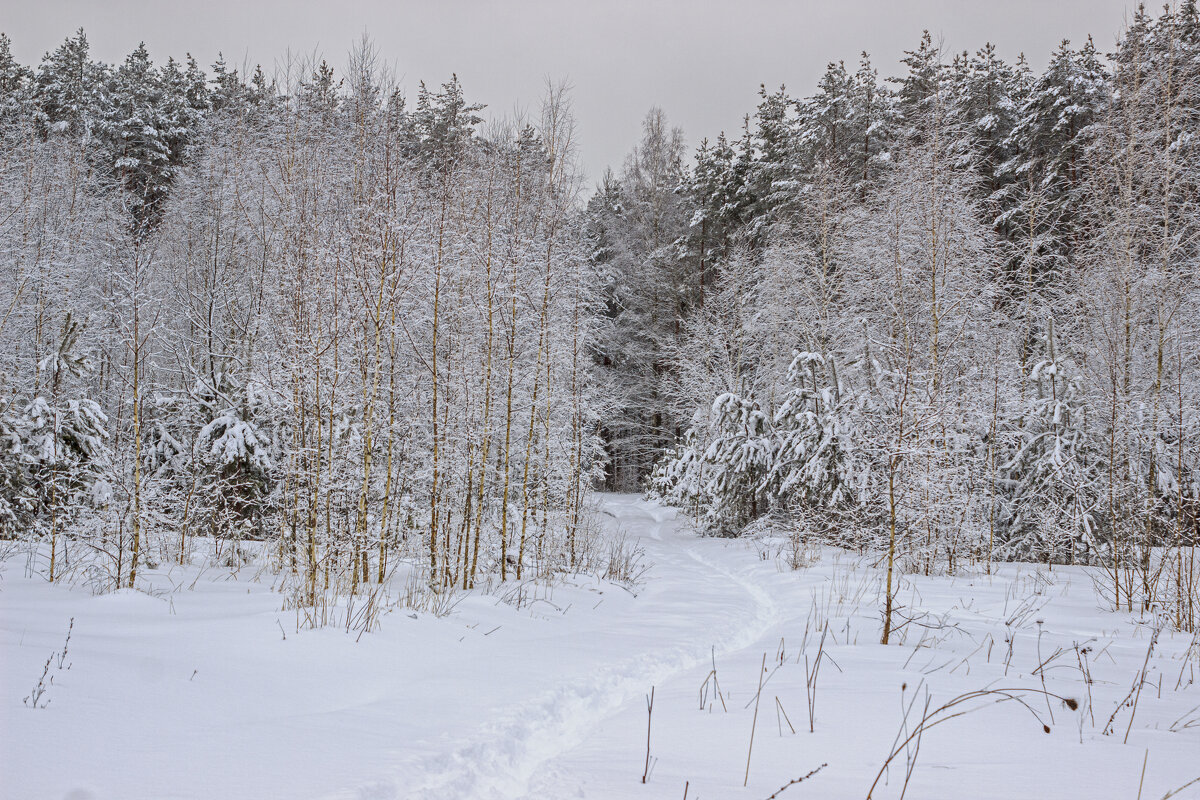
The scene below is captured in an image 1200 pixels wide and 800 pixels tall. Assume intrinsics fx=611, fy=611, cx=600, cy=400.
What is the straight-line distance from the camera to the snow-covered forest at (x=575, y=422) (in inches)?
162

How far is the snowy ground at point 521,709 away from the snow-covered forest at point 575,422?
0.05 m

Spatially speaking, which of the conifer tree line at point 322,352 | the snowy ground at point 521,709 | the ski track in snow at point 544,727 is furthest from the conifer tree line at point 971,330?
the conifer tree line at point 322,352

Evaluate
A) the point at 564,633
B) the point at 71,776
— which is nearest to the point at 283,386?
the point at 564,633

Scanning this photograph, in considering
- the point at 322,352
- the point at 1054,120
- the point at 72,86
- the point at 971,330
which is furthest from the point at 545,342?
the point at 72,86

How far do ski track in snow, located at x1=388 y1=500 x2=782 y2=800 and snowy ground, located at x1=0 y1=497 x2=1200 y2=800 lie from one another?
14 mm

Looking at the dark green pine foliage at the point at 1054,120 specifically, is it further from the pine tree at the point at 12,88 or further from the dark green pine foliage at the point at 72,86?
the dark green pine foliage at the point at 72,86

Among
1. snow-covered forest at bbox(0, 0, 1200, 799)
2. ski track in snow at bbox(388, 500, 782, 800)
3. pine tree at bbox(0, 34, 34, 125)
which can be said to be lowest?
ski track in snow at bbox(388, 500, 782, 800)

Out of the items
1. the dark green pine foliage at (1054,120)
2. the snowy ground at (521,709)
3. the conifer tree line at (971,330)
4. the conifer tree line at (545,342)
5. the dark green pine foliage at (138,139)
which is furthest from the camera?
the dark green pine foliage at (138,139)

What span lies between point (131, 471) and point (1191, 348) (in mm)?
14929

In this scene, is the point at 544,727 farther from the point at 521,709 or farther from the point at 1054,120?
the point at 1054,120

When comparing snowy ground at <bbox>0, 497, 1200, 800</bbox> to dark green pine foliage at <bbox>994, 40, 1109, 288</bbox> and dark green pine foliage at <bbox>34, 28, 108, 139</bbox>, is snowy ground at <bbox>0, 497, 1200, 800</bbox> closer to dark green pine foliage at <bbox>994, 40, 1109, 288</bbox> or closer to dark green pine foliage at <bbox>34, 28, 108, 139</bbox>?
dark green pine foliage at <bbox>994, 40, 1109, 288</bbox>

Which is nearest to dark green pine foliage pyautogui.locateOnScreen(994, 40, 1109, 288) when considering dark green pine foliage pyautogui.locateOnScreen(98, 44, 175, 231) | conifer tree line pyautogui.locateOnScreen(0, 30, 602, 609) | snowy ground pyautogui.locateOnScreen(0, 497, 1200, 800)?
conifer tree line pyautogui.locateOnScreen(0, 30, 602, 609)

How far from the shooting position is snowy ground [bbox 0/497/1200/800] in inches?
90.5

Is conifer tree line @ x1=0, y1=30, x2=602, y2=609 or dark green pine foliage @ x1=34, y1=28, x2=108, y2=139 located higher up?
dark green pine foliage @ x1=34, y1=28, x2=108, y2=139
